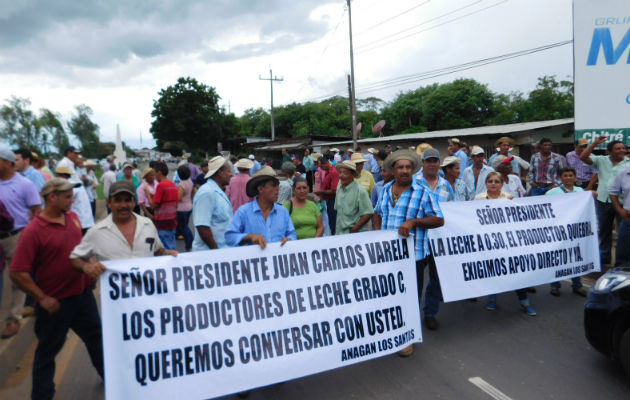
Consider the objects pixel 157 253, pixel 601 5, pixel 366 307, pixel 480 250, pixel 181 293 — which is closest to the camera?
pixel 181 293

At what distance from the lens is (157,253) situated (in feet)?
10.9

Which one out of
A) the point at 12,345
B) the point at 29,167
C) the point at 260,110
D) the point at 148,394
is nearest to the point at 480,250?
the point at 148,394

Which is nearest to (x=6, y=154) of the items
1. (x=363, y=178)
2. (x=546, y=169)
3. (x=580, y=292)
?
(x=363, y=178)

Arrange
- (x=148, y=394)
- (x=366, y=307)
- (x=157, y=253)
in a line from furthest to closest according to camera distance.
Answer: (x=366, y=307) < (x=157, y=253) < (x=148, y=394)

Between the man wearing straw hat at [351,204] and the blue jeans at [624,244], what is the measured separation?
3305 mm

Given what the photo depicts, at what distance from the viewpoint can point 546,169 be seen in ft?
26.6

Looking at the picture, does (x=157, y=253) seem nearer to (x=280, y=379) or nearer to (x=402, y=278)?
(x=280, y=379)

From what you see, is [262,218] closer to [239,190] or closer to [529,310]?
[239,190]

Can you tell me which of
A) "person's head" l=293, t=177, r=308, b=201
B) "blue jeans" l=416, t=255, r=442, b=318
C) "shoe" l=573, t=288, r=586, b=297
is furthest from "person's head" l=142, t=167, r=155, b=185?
"shoe" l=573, t=288, r=586, b=297

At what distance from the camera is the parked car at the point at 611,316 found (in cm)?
328

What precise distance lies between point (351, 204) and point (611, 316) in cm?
288

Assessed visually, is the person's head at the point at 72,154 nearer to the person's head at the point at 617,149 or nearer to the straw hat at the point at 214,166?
the straw hat at the point at 214,166

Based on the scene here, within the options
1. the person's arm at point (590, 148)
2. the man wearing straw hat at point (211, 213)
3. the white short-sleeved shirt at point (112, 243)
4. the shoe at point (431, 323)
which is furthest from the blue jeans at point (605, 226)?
the white short-sleeved shirt at point (112, 243)

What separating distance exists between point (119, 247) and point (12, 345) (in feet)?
7.77
